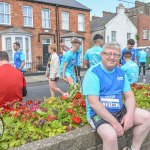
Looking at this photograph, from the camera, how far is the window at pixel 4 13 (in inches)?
887

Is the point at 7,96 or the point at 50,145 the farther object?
the point at 7,96

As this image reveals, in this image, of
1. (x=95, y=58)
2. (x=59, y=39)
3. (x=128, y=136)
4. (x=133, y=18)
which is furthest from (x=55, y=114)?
(x=133, y=18)

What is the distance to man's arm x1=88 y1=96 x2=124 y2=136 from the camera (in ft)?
9.80

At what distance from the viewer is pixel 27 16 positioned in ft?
79.3

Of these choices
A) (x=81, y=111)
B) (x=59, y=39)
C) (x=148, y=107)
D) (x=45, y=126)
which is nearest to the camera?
(x=45, y=126)

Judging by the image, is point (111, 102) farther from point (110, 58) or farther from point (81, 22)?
point (81, 22)

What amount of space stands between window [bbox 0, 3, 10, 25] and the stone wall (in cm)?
2129

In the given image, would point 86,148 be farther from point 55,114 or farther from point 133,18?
point 133,18

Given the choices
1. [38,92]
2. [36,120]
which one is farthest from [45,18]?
[36,120]

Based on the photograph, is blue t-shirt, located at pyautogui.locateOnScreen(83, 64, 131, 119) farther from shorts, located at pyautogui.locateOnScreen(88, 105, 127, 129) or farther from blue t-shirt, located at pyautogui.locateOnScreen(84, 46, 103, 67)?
blue t-shirt, located at pyautogui.locateOnScreen(84, 46, 103, 67)

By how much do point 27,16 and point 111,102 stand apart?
22.4 meters

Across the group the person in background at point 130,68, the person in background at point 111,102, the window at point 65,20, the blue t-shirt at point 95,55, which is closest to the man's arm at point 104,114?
the person in background at point 111,102

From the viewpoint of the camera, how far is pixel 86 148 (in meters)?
3.01

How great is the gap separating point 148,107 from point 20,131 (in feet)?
7.74
